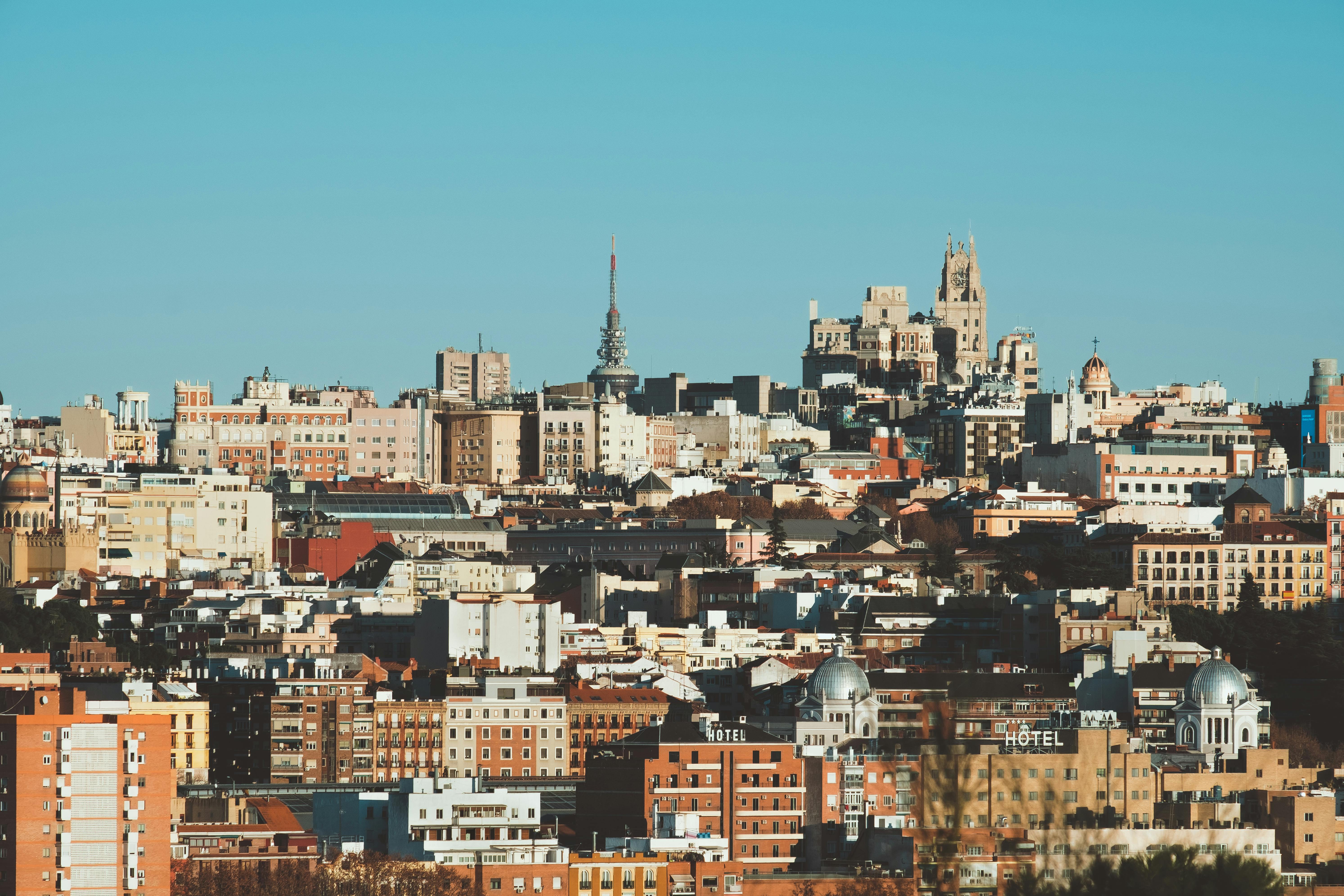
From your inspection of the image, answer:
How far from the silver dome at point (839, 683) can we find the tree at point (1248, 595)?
2178cm

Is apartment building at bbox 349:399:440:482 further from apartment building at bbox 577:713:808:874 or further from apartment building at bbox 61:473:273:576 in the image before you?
apartment building at bbox 577:713:808:874

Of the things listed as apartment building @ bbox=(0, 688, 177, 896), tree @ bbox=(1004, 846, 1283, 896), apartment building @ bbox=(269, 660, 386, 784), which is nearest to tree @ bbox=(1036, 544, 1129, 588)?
apartment building @ bbox=(269, 660, 386, 784)

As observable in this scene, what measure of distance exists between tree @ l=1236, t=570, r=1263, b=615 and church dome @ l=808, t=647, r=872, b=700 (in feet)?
71.7

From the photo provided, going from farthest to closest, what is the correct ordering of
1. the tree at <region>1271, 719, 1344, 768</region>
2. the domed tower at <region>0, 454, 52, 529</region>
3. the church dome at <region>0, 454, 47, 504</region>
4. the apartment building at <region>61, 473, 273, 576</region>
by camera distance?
1. the apartment building at <region>61, 473, 273, 576</region>
2. the church dome at <region>0, 454, 47, 504</region>
3. the domed tower at <region>0, 454, 52, 529</region>
4. the tree at <region>1271, 719, 1344, 768</region>

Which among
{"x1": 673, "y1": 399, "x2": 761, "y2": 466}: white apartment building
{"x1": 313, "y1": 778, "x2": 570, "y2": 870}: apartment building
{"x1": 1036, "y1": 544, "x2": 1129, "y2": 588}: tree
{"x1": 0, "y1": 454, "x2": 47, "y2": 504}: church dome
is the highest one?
{"x1": 673, "y1": 399, "x2": 761, "y2": 466}: white apartment building

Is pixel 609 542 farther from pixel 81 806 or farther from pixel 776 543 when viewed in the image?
pixel 81 806

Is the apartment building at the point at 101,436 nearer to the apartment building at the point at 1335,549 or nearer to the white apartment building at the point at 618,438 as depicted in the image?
the white apartment building at the point at 618,438

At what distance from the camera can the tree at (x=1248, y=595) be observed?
11288 cm

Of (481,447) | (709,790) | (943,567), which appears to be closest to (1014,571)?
(943,567)

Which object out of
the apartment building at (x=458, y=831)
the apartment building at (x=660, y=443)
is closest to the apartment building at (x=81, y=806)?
the apartment building at (x=458, y=831)

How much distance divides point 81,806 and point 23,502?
220ft

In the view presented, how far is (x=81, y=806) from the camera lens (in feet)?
215

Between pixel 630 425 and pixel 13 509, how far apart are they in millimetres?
53770

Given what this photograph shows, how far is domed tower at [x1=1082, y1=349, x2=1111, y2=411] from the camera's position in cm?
18562
